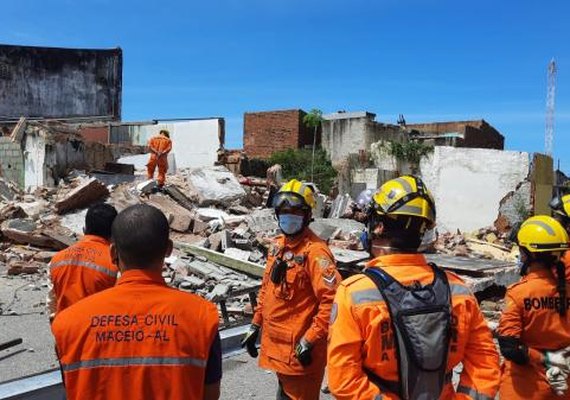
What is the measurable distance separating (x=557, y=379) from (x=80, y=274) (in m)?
2.99

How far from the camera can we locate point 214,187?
16125 millimetres

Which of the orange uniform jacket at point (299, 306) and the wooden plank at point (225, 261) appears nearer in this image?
the orange uniform jacket at point (299, 306)

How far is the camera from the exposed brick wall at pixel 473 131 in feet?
81.1

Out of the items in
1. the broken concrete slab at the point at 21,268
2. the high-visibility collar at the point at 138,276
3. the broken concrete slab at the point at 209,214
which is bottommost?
the broken concrete slab at the point at 21,268

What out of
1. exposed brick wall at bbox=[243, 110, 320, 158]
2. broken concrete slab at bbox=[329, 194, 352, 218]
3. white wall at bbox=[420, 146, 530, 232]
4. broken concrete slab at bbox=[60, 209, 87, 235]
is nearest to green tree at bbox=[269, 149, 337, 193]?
exposed brick wall at bbox=[243, 110, 320, 158]

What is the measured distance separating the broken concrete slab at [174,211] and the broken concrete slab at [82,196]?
129 centimetres

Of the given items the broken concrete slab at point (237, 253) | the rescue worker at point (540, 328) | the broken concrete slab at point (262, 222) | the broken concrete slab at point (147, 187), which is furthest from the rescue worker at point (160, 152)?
the rescue worker at point (540, 328)

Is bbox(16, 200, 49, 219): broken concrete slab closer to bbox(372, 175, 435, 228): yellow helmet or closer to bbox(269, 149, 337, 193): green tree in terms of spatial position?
A: bbox(269, 149, 337, 193): green tree

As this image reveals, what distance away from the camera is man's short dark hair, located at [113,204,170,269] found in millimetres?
2039

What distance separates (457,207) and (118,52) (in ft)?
85.6

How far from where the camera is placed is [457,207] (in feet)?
60.8

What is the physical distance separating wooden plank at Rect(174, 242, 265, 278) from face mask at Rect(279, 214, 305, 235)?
6078 millimetres

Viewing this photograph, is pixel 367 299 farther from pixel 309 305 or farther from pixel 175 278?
pixel 175 278

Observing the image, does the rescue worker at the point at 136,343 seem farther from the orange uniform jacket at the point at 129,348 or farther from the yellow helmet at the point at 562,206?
the yellow helmet at the point at 562,206
